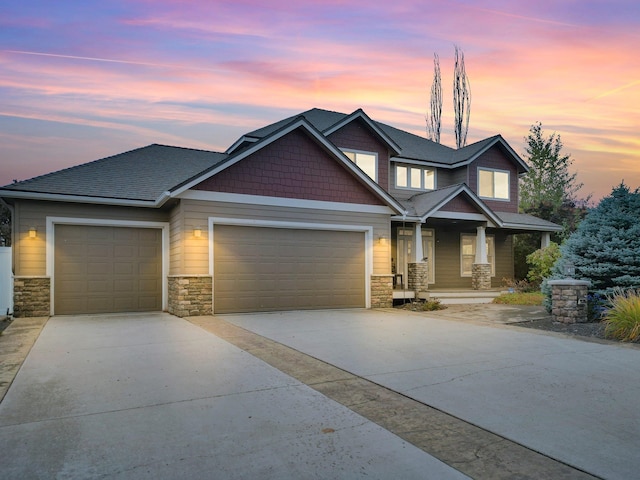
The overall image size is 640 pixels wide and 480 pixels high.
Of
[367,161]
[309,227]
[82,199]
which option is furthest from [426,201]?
[82,199]

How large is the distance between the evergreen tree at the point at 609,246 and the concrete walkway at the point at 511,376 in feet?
8.48

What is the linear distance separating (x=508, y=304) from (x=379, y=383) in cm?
1186

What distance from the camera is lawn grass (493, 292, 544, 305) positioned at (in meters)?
15.8

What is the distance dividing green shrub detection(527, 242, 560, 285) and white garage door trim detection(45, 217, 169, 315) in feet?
47.0

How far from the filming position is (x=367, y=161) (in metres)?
18.0

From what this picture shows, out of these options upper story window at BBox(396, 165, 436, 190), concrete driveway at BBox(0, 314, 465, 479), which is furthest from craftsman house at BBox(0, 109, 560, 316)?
concrete driveway at BBox(0, 314, 465, 479)

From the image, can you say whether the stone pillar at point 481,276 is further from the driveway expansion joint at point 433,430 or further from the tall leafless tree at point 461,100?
the tall leafless tree at point 461,100

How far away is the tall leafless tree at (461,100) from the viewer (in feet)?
132

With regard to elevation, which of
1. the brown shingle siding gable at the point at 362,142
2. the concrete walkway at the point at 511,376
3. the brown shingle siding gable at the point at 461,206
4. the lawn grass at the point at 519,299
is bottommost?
the lawn grass at the point at 519,299

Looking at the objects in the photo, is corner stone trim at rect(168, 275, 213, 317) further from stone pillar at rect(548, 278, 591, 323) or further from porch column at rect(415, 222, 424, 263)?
stone pillar at rect(548, 278, 591, 323)

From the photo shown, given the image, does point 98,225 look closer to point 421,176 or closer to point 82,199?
point 82,199

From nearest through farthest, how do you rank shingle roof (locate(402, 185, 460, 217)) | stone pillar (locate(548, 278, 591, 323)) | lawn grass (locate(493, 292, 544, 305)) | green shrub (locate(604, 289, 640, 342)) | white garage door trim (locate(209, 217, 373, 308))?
green shrub (locate(604, 289, 640, 342)), stone pillar (locate(548, 278, 591, 323)), white garage door trim (locate(209, 217, 373, 308)), lawn grass (locate(493, 292, 544, 305)), shingle roof (locate(402, 185, 460, 217))

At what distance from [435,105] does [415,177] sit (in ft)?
81.1

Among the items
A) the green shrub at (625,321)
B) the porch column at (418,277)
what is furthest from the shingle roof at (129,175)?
the green shrub at (625,321)
